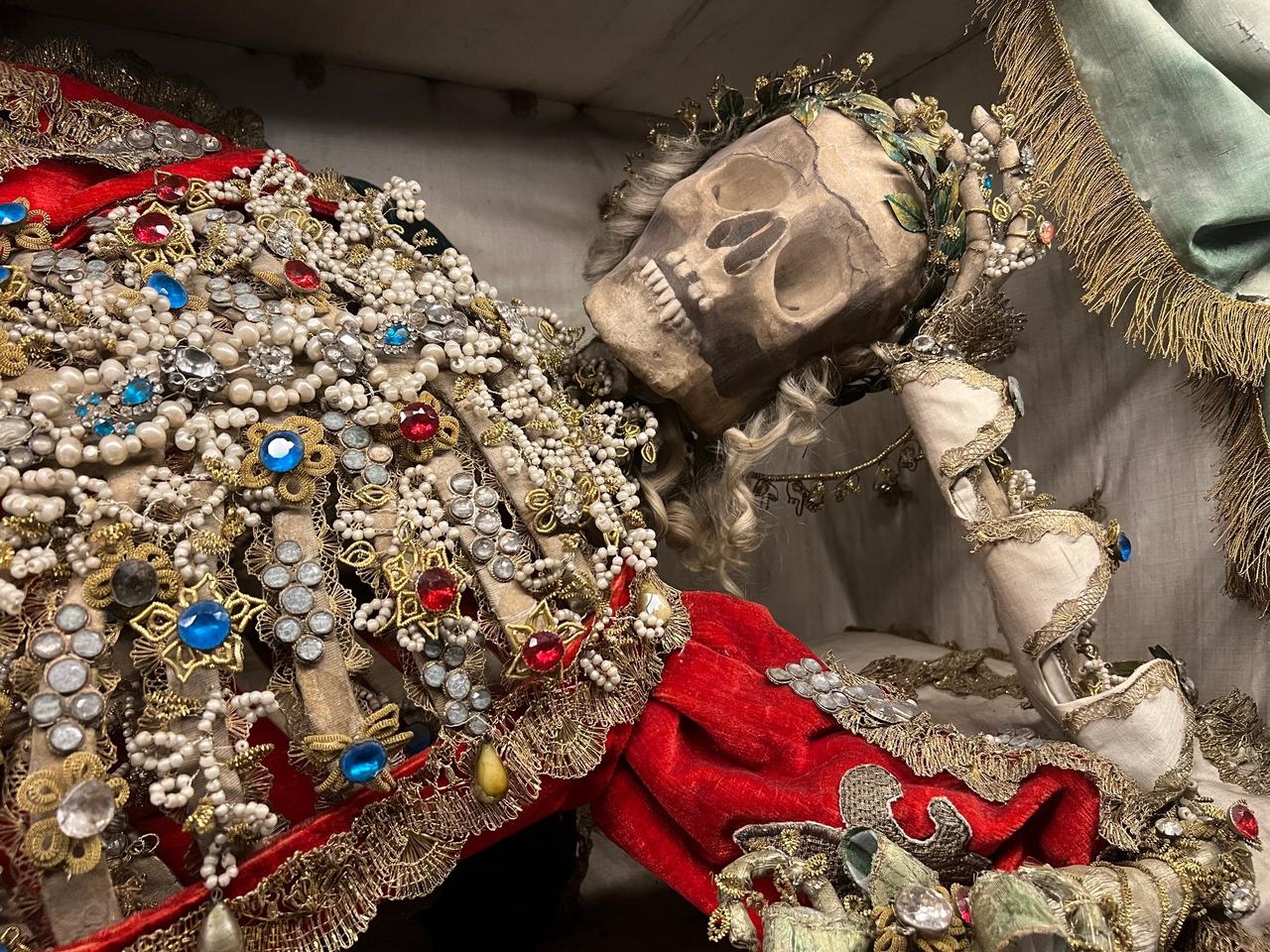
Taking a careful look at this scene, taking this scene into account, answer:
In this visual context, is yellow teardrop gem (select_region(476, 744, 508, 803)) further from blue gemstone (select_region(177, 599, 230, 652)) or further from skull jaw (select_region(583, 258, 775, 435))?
skull jaw (select_region(583, 258, 775, 435))

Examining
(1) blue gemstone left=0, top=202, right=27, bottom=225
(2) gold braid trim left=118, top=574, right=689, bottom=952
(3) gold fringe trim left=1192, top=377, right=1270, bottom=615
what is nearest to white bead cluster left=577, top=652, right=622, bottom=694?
(2) gold braid trim left=118, top=574, right=689, bottom=952

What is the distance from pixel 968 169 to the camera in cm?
112

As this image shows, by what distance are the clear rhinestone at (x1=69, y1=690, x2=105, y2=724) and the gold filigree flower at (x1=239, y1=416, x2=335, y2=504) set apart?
0.64ft

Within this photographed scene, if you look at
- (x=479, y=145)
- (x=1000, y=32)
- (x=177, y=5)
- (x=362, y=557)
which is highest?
(x=177, y=5)

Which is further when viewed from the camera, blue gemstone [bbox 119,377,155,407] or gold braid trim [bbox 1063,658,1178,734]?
gold braid trim [bbox 1063,658,1178,734]

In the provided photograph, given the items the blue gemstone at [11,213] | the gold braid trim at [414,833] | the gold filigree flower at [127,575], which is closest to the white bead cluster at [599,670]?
the gold braid trim at [414,833]

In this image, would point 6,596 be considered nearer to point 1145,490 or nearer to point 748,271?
point 748,271

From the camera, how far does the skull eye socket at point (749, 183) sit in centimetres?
108

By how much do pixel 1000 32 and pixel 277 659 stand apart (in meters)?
1.15

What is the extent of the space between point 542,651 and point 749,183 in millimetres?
609

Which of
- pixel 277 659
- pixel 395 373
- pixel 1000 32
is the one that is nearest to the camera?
pixel 277 659

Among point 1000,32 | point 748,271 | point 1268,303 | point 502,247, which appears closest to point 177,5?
point 502,247

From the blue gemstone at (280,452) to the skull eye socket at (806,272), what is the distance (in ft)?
1.79

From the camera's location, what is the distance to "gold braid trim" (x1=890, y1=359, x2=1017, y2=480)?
1.02 meters
